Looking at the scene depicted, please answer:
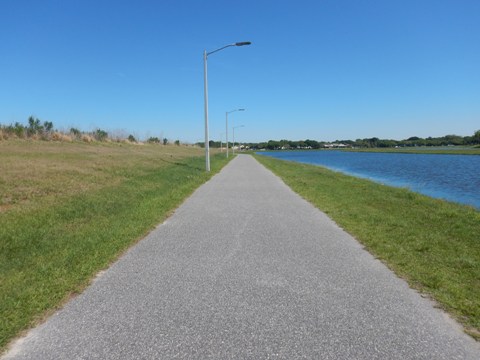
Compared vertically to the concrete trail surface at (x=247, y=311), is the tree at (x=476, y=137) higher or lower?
higher

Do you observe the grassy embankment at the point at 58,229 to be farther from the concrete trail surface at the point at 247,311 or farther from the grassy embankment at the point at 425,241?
the grassy embankment at the point at 425,241

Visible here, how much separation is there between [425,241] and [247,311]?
4.73m

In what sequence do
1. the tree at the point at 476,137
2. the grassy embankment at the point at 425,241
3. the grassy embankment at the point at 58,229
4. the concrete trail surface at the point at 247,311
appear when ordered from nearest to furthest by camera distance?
the concrete trail surface at the point at 247,311 → the grassy embankment at the point at 58,229 → the grassy embankment at the point at 425,241 → the tree at the point at 476,137

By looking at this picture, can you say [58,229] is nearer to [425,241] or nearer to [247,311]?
[247,311]

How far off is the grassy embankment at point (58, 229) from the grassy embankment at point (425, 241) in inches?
169

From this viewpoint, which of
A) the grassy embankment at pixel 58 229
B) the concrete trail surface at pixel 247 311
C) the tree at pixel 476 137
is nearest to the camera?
the concrete trail surface at pixel 247 311

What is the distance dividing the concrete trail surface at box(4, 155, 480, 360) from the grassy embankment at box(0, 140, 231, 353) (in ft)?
0.96

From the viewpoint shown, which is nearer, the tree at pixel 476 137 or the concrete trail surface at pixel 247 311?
the concrete trail surface at pixel 247 311

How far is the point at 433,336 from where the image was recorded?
3.37 m

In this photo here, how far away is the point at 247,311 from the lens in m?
3.87

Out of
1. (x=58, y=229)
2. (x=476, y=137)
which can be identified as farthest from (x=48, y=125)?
(x=476, y=137)

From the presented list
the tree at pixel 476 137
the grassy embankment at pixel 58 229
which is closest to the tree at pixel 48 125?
the grassy embankment at pixel 58 229

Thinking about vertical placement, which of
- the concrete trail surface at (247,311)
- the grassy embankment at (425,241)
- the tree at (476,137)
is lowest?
the grassy embankment at (425,241)

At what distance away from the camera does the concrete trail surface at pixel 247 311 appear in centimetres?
315
